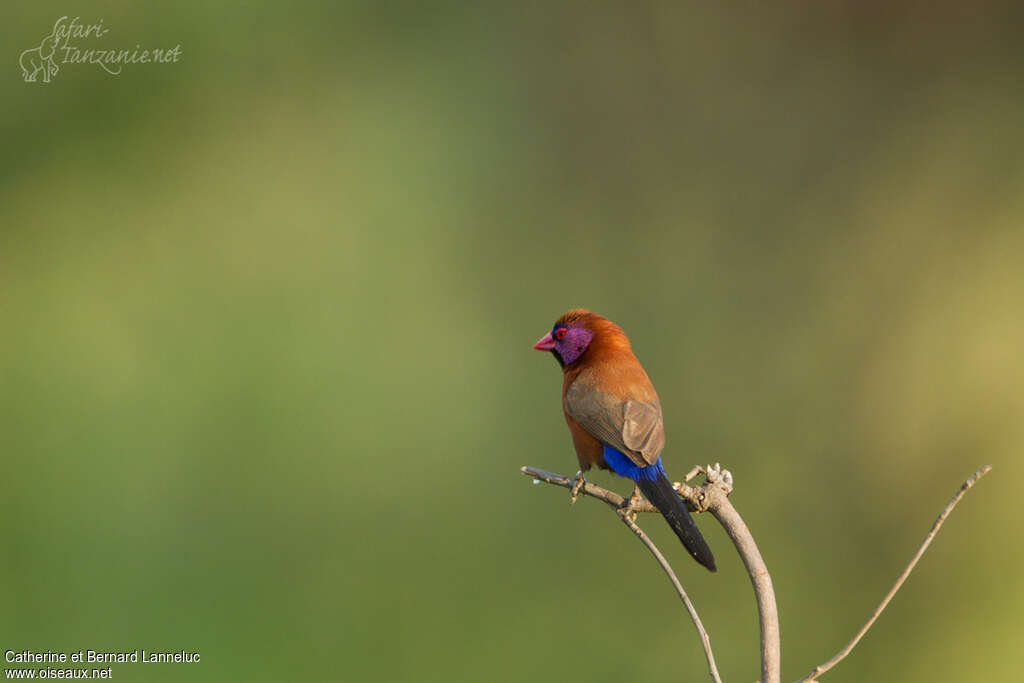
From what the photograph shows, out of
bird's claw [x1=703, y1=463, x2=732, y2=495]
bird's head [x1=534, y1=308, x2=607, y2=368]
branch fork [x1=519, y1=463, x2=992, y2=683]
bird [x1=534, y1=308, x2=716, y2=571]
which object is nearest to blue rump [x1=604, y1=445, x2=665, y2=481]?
bird [x1=534, y1=308, x2=716, y2=571]

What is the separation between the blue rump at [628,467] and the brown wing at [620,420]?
17 millimetres

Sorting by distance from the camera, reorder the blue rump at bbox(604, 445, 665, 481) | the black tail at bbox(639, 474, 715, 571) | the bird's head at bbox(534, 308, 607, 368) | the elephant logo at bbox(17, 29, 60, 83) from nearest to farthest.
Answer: the black tail at bbox(639, 474, 715, 571), the blue rump at bbox(604, 445, 665, 481), the bird's head at bbox(534, 308, 607, 368), the elephant logo at bbox(17, 29, 60, 83)

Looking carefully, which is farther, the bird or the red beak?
the red beak

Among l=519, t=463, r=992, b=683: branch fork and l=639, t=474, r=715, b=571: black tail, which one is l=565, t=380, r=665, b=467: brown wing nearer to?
l=639, t=474, r=715, b=571: black tail

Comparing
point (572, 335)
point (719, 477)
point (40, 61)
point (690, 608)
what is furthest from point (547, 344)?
point (40, 61)

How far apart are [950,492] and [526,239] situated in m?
1.87

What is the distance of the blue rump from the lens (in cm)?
180

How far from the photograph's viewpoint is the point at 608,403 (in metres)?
1.94

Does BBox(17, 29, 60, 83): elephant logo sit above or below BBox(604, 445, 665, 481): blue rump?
above

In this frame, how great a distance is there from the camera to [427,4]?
4.16m

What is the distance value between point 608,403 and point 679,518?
1.44ft

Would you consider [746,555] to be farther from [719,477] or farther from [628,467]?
[628,467]

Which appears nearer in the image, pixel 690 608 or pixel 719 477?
pixel 690 608

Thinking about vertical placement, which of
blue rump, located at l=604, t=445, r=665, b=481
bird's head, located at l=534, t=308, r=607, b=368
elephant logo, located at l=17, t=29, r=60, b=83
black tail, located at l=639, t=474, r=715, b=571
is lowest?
black tail, located at l=639, t=474, r=715, b=571
